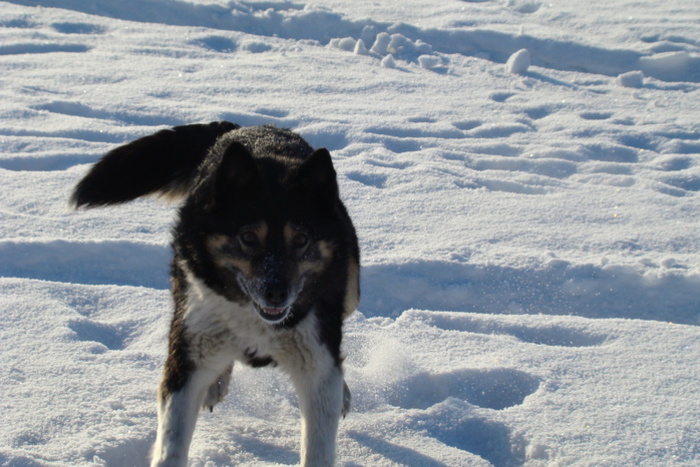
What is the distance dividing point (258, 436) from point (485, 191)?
3871 millimetres

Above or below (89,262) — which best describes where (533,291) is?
above

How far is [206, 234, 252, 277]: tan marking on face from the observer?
3051mm

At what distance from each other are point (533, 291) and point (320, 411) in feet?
7.92

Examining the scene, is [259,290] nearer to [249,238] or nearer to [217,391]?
[249,238]

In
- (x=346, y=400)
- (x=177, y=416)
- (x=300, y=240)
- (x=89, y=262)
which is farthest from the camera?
(x=89, y=262)

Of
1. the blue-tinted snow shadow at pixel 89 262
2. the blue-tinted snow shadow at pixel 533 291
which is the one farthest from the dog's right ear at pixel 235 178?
the blue-tinted snow shadow at pixel 89 262

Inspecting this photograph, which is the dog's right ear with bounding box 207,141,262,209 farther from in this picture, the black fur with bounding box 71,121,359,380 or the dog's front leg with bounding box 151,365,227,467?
the dog's front leg with bounding box 151,365,227,467

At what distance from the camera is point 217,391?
147 inches

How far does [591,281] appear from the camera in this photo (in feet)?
17.0

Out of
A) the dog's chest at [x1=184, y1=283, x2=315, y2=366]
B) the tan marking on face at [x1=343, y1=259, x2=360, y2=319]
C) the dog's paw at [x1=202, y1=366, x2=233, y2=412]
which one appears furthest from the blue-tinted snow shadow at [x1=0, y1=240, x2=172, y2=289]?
the dog's chest at [x1=184, y1=283, x2=315, y2=366]

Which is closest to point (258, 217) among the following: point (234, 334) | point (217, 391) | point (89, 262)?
point (234, 334)

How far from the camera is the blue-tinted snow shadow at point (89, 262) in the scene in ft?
16.0

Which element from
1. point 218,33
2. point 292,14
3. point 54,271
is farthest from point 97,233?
point 292,14

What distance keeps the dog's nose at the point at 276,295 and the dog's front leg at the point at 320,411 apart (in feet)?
1.30
